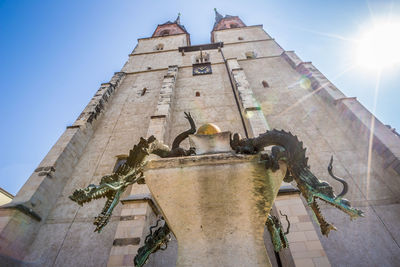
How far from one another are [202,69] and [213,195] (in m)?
13.3

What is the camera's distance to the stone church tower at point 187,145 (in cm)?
517

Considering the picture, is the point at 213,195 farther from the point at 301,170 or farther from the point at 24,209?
the point at 24,209

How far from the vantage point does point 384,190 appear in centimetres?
658

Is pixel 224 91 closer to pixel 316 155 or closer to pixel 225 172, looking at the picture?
pixel 316 155

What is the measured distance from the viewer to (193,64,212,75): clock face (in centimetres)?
1371

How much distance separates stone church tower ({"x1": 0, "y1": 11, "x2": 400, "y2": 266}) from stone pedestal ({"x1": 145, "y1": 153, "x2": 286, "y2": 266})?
10.8 feet

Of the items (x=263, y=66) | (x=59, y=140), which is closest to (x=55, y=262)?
(x=59, y=140)

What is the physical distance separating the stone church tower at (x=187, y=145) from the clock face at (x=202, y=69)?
74 mm

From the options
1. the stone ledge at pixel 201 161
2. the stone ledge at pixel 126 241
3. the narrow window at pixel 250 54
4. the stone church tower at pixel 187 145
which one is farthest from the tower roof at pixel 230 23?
the stone ledge at pixel 201 161

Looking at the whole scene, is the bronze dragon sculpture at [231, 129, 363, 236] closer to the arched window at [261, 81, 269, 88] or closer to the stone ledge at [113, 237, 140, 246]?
the stone ledge at [113, 237, 140, 246]

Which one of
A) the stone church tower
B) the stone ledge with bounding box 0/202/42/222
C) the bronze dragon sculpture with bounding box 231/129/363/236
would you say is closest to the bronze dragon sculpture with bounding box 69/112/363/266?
the bronze dragon sculpture with bounding box 231/129/363/236

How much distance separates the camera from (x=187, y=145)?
8.45m

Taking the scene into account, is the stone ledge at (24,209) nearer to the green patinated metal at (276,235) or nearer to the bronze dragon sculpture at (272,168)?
the bronze dragon sculpture at (272,168)

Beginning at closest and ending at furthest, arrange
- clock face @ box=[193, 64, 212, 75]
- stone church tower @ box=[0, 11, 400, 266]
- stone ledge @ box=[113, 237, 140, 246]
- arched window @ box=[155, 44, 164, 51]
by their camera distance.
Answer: stone ledge @ box=[113, 237, 140, 246], stone church tower @ box=[0, 11, 400, 266], clock face @ box=[193, 64, 212, 75], arched window @ box=[155, 44, 164, 51]
